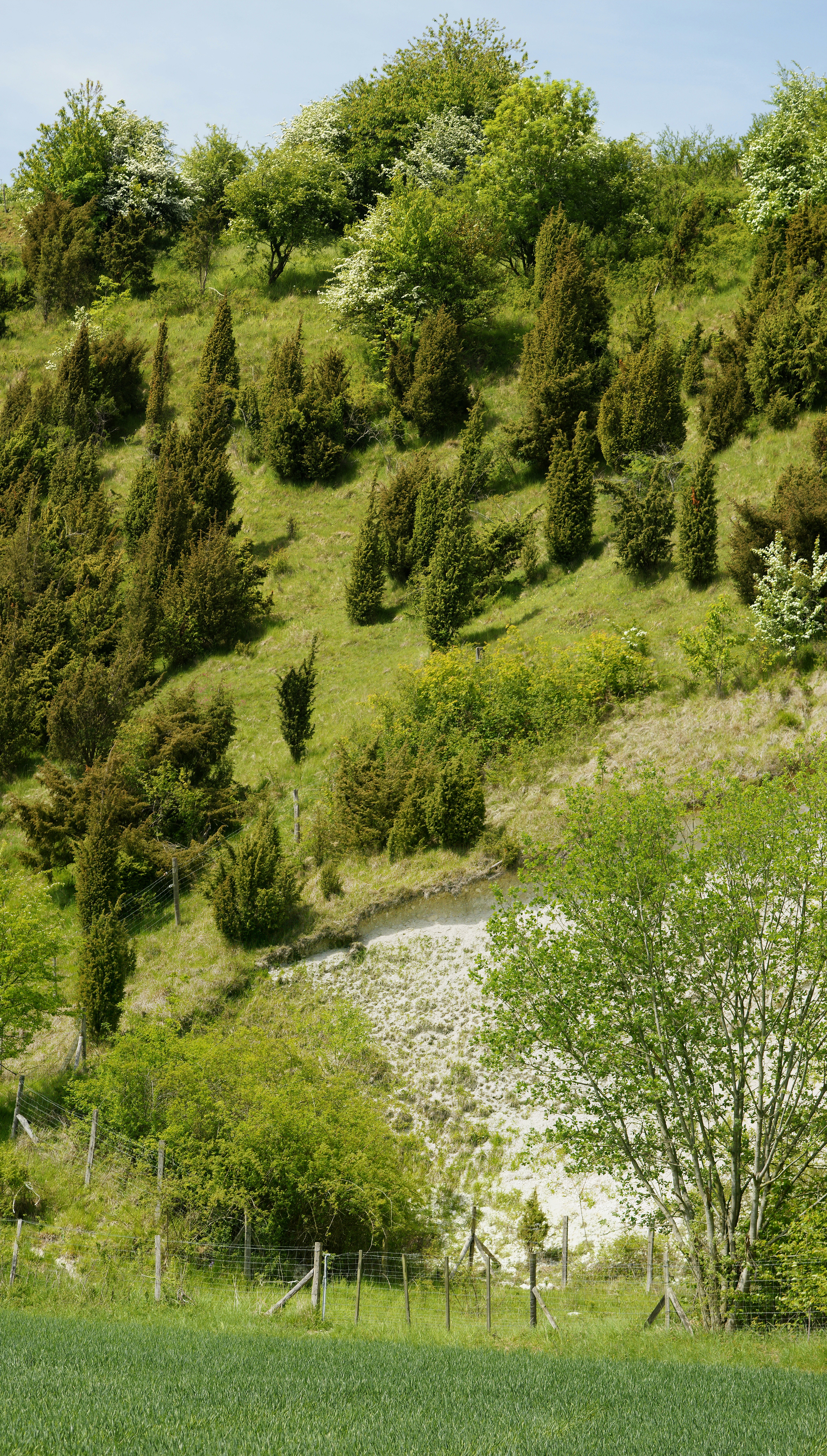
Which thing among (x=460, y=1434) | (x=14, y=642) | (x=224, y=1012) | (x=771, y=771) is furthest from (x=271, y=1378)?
(x=14, y=642)

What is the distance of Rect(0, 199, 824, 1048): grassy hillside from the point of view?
19359 millimetres

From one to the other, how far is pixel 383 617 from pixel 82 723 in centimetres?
822

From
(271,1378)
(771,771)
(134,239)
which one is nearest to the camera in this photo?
(271,1378)

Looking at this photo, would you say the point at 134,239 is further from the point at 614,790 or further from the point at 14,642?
the point at 614,790

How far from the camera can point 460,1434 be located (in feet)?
19.5

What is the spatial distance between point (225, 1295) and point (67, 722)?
612 inches

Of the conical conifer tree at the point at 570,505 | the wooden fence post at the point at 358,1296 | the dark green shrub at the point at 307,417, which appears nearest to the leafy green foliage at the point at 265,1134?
the wooden fence post at the point at 358,1296

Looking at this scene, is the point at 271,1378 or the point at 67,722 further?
the point at 67,722

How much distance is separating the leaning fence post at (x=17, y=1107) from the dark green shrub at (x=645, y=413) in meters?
19.2

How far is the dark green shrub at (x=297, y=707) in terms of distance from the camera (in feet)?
78.8

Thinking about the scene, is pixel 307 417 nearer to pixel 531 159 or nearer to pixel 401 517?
pixel 401 517

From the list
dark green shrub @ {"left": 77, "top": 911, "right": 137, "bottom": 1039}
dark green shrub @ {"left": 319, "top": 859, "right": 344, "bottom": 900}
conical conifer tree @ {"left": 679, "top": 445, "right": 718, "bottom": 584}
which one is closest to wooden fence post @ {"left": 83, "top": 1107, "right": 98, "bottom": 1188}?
dark green shrub @ {"left": 77, "top": 911, "right": 137, "bottom": 1039}

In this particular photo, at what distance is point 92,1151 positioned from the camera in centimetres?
1653

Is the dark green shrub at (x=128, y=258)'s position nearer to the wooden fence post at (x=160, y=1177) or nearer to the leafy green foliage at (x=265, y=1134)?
the leafy green foliage at (x=265, y=1134)
